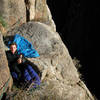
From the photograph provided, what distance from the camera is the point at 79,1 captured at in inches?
583

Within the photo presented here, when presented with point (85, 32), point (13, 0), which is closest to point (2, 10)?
point (13, 0)

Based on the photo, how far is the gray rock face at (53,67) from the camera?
146 inches

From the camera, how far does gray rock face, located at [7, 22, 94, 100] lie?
3.70 m

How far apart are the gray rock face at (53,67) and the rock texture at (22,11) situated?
0.44m

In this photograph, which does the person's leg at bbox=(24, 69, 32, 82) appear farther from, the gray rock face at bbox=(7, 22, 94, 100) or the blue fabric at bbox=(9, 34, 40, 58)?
the blue fabric at bbox=(9, 34, 40, 58)

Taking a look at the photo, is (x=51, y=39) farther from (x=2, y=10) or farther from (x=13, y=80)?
(x=13, y=80)

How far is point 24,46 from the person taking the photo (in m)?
5.11

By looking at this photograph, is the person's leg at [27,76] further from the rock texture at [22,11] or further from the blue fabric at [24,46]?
the rock texture at [22,11]

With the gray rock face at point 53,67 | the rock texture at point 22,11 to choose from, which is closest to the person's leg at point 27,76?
the gray rock face at point 53,67

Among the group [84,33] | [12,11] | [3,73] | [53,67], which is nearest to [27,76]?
[3,73]

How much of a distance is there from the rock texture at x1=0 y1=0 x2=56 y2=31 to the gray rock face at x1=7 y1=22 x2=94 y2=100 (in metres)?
0.44

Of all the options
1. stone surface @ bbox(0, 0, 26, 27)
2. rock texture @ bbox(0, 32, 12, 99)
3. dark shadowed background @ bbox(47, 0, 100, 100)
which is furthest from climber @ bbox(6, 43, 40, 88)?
dark shadowed background @ bbox(47, 0, 100, 100)

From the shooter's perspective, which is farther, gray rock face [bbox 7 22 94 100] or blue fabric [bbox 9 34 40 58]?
blue fabric [bbox 9 34 40 58]

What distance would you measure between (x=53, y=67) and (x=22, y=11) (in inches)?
119
